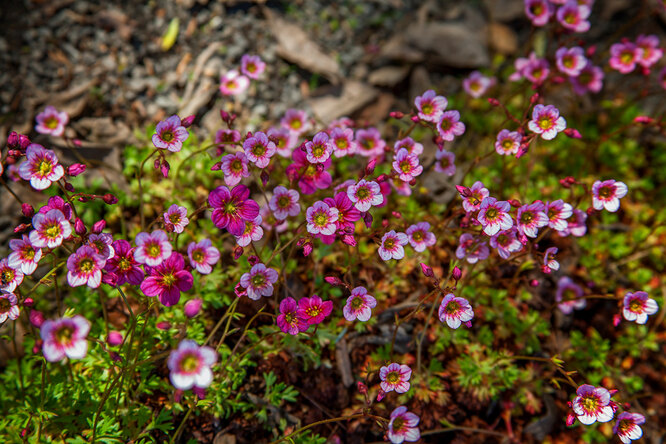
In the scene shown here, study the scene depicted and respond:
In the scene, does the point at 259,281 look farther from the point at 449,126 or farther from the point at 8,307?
the point at 449,126

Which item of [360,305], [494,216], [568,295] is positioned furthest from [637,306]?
[360,305]

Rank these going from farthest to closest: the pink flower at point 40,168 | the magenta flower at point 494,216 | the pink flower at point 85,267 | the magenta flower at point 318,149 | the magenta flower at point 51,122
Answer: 1. the magenta flower at point 51,122
2. the magenta flower at point 318,149
3. the magenta flower at point 494,216
4. the pink flower at point 40,168
5. the pink flower at point 85,267

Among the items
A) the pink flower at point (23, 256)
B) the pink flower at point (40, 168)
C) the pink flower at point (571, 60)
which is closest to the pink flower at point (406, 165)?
the pink flower at point (571, 60)

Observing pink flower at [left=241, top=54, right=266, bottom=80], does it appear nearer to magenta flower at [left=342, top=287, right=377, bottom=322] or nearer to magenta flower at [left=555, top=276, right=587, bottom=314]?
magenta flower at [left=342, top=287, right=377, bottom=322]

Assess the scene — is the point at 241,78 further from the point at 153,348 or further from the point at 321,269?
the point at 153,348

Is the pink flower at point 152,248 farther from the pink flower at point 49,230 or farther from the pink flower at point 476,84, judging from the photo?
the pink flower at point 476,84

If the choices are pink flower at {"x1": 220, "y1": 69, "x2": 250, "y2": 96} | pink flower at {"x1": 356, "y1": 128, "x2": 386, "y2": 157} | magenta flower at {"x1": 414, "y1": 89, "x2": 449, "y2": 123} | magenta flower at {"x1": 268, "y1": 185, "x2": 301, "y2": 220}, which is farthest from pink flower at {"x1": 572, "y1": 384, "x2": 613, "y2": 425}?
pink flower at {"x1": 220, "y1": 69, "x2": 250, "y2": 96}
